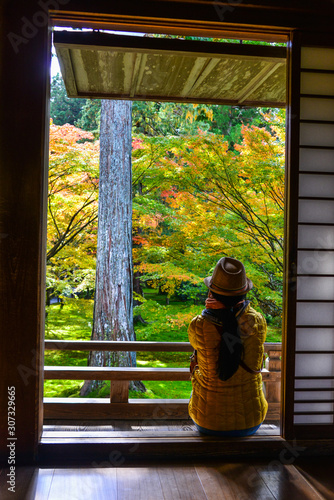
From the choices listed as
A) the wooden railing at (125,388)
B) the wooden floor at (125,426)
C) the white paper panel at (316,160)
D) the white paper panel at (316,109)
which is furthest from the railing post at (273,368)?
the white paper panel at (316,109)

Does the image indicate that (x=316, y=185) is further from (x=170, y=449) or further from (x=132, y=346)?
(x=132, y=346)

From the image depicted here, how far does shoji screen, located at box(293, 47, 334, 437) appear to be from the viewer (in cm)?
274

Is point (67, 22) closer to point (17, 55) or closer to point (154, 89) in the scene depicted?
point (17, 55)

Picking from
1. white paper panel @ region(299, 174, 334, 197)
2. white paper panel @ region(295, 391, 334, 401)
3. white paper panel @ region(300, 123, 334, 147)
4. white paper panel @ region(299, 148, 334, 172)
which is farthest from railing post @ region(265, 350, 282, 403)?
white paper panel @ region(300, 123, 334, 147)

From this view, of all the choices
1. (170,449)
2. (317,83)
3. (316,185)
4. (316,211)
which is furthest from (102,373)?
(317,83)

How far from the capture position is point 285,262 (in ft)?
8.71

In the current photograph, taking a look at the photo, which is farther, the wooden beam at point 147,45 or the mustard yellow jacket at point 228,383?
the wooden beam at point 147,45

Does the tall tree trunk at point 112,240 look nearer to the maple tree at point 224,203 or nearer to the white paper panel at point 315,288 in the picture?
the maple tree at point 224,203

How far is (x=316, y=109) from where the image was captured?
280 cm

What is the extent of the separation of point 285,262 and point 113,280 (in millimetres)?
3733

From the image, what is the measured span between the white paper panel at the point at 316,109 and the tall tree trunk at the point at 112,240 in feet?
12.1

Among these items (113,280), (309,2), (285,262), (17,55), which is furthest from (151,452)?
(113,280)

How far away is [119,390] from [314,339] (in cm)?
180

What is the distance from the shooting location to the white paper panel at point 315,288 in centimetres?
274
